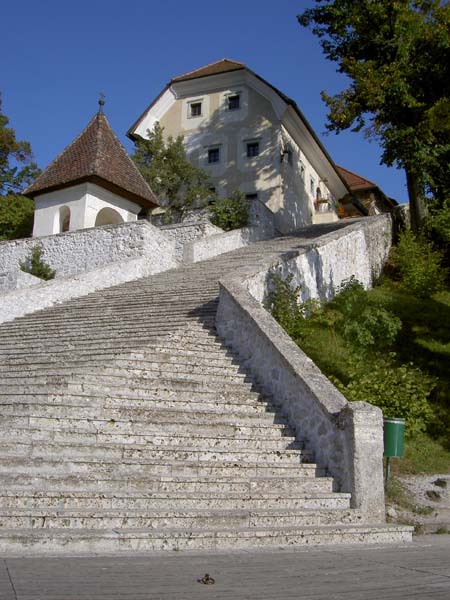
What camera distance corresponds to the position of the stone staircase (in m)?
5.65

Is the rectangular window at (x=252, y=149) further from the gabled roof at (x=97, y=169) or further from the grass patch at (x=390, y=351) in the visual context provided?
the grass patch at (x=390, y=351)

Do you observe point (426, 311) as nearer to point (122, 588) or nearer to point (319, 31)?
point (319, 31)

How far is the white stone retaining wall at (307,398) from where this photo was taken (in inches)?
278

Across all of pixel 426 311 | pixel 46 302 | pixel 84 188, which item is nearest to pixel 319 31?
pixel 84 188

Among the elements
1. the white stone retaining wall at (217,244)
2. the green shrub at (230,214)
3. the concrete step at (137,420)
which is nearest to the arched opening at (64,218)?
the green shrub at (230,214)

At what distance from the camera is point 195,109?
34156mm

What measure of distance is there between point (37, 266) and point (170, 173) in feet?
33.0

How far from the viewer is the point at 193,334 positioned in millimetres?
11133

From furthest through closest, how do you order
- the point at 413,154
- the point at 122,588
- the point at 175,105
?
the point at 175,105 < the point at 413,154 < the point at 122,588

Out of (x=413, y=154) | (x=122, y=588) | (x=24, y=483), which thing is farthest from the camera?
(x=413, y=154)

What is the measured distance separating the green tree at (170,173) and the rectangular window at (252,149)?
3016 mm

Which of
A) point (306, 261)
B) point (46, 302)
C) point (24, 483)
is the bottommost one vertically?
point (24, 483)

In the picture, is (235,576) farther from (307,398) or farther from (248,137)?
(248,137)

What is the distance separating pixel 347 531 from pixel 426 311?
11.3 m
